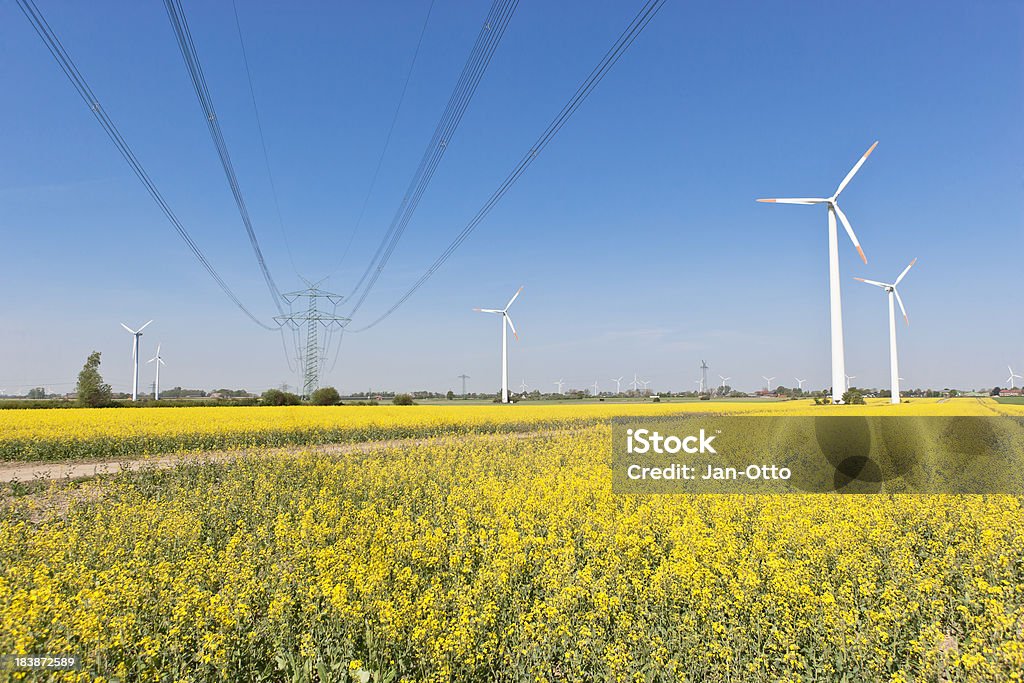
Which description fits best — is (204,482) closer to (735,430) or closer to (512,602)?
(512,602)

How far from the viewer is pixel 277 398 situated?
71312 mm

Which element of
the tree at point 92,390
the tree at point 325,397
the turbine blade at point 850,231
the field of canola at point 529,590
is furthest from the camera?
the tree at point 325,397

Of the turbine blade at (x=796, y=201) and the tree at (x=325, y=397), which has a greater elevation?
the turbine blade at (x=796, y=201)

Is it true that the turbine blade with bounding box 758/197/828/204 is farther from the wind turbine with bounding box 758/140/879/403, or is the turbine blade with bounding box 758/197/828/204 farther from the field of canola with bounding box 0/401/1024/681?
the field of canola with bounding box 0/401/1024/681

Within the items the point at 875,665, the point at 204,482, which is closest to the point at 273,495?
the point at 204,482

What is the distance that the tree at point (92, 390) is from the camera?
60.4 metres

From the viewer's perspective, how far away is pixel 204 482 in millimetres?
14086

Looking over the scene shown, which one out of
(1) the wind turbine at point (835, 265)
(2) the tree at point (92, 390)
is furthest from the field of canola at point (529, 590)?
(2) the tree at point (92, 390)

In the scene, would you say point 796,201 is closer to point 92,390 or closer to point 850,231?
point 850,231

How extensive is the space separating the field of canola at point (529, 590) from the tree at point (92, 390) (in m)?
62.3

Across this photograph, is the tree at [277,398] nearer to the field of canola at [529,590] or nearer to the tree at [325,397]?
the tree at [325,397]

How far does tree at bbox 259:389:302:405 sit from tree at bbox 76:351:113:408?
1634 cm

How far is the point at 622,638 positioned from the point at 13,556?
27.1 ft

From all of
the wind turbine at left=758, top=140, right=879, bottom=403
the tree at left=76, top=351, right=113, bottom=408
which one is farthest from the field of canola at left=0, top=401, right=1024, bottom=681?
the tree at left=76, top=351, right=113, bottom=408
